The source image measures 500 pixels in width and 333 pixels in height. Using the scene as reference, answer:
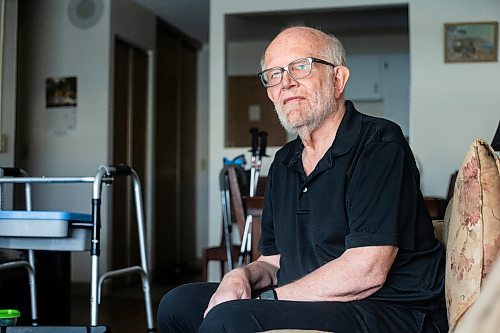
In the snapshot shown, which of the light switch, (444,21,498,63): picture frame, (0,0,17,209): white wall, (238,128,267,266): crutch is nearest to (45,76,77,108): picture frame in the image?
(0,0,17,209): white wall

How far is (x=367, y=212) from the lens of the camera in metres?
1.59

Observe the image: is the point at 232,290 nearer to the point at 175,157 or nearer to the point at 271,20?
the point at 271,20

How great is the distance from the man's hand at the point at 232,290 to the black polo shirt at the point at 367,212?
0.38ft

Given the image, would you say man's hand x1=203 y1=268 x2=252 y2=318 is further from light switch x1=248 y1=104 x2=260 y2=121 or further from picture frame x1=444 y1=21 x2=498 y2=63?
light switch x1=248 y1=104 x2=260 y2=121

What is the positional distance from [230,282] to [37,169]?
4.35 metres

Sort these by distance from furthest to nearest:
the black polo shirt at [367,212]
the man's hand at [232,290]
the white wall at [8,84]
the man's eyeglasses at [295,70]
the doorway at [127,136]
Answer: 1. the doorway at [127,136]
2. the white wall at [8,84]
3. the man's eyeglasses at [295,70]
4. the man's hand at [232,290]
5. the black polo shirt at [367,212]

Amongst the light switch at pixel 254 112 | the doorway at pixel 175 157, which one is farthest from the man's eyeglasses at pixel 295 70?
the light switch at pixel 254 112

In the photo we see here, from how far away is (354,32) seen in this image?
7410 millimetres

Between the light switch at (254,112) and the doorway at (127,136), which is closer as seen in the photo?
the doorway at (127,136)

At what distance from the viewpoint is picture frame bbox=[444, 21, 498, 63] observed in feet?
16.9

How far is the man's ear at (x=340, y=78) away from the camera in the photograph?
1866 mm

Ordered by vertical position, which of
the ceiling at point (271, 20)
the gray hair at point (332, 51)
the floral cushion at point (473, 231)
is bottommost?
the floral cushion at point (473, 231)

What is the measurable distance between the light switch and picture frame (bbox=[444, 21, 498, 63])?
9.08ft

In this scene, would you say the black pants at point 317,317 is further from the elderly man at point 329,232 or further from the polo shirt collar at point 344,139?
the polo shirt collar at point 344,139
